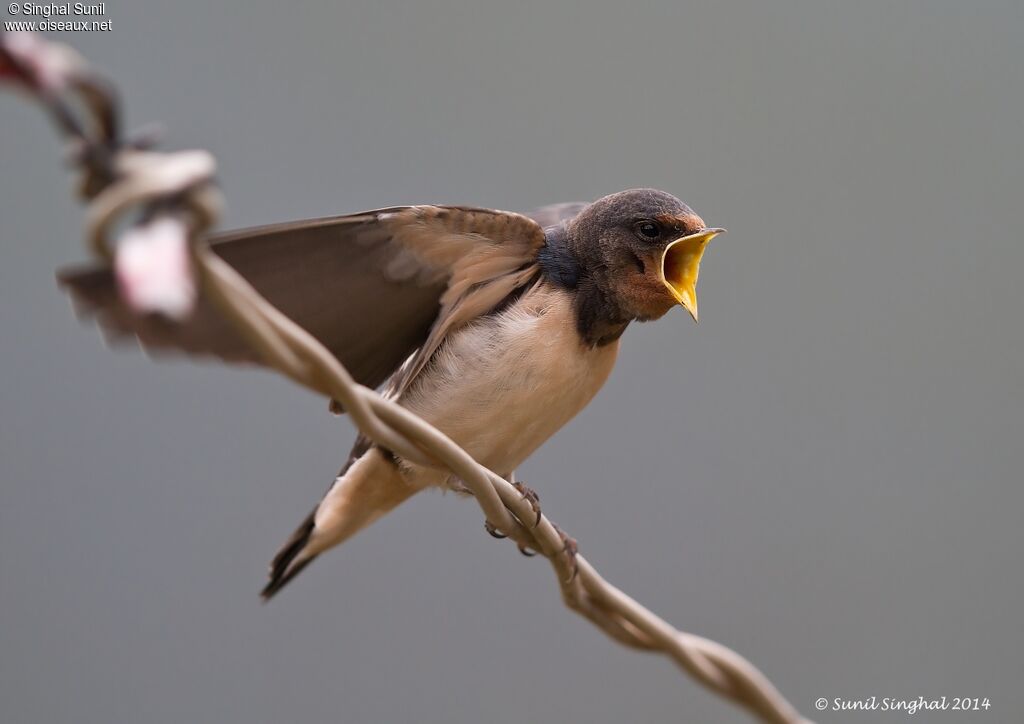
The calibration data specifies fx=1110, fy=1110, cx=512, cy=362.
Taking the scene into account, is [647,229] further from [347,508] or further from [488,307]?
[347,508]

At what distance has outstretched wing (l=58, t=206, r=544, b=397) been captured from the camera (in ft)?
6.14

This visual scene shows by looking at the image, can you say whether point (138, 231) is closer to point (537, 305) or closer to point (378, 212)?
point (378, 212)

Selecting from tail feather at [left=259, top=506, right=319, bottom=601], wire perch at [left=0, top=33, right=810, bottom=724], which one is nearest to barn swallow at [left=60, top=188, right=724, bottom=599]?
tail feather at [left=259, top=506, right=319, bottom=601]

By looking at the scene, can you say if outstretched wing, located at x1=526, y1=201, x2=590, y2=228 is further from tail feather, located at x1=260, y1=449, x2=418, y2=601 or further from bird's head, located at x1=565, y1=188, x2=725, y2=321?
tail feather, located at x1=260, y1=449, x2=418, y2=601

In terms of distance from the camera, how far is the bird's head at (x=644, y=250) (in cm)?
221

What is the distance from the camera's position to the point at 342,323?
2.16 meters

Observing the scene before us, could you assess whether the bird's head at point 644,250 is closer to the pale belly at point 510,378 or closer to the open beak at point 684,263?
the open beak at point 684,263

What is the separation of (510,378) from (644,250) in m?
0.37

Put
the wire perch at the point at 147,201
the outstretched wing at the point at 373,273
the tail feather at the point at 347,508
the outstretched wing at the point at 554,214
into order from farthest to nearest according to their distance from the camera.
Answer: the outstretched wing at the point at 554,214, the tail feather at the point at 347,508, the outstretched wing at the point at 373,273, the wire perch at the point at 147,201

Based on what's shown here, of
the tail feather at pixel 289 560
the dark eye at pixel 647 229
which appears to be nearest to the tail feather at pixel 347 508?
the tail feather at pixel 289 560

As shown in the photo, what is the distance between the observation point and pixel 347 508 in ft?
7.94

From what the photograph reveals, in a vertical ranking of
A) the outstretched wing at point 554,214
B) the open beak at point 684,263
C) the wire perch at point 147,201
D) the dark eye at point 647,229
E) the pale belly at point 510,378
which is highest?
the outstretched wing at point 554,214

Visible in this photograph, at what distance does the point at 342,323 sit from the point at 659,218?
0.66 metres

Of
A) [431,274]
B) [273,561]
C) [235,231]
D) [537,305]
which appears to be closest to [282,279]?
[235,231]
